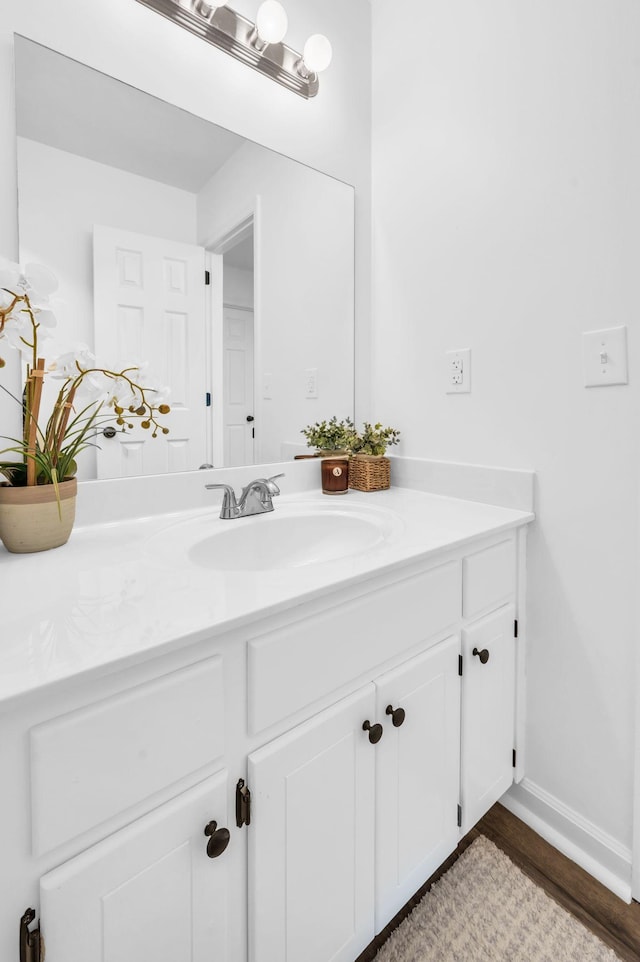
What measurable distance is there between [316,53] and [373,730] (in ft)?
5.52

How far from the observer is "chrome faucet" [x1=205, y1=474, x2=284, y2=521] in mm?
1140

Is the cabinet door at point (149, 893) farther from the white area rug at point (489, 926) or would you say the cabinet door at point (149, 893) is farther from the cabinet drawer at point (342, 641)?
the white area rug at point (489, 926)

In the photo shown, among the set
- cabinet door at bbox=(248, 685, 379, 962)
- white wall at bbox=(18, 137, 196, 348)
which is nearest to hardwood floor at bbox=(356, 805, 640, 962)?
cabinet door at bbox=(248, 685, 379, 962)

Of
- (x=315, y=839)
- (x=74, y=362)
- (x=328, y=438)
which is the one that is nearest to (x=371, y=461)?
(x=328, y=438)

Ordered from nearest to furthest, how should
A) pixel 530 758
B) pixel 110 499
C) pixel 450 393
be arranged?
pixel 110 499
pixel 530 758
pixel 450 393

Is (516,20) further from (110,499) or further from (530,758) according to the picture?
(530,758)

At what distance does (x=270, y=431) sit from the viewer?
140 centimetres

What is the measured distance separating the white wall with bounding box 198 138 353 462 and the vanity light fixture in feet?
0.70

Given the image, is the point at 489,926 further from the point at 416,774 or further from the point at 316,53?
the point at 316,53

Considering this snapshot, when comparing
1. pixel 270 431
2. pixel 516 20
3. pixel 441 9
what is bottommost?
pixel 270 431

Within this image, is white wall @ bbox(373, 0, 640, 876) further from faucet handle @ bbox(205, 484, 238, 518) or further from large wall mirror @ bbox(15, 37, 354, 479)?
faucet handle @ bbox(205, 484, 238, 518)

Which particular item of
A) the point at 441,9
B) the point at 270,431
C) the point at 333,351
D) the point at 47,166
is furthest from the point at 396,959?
the point at 441,9

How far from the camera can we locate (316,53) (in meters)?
1.33

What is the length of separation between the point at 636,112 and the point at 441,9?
2.43 feet
